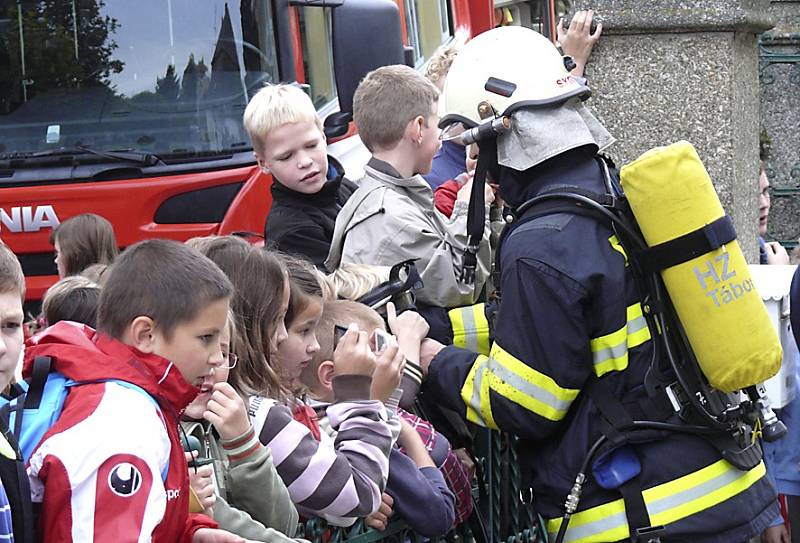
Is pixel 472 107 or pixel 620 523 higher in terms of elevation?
pixel 472 107

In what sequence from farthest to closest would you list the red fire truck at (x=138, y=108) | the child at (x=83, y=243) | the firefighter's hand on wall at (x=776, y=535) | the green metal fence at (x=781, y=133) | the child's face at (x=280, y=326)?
1. the green metal fence at (x=781, y=133)
2. the red fire truck at (x=138, y=108)
3. the firefighter's hand on wall at (x=776, y=535)
4. the child at (x=83, y=243)
5. the child's face at (x=280, y=326)

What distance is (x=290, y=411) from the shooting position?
122 inches

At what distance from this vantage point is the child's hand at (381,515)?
129 inches

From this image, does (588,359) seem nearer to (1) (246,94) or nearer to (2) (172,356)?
(2) (172,356)

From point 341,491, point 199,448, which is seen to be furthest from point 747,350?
point 199,448

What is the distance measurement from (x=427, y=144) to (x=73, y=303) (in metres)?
1.48

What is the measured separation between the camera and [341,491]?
302cm

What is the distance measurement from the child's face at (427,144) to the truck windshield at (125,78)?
1.48 m

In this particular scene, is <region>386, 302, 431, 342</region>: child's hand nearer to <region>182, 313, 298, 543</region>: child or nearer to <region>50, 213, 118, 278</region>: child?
<region>182, 313, 298, 543</region>: child

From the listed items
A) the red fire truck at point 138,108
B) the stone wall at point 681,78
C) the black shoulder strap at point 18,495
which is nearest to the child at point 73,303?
the black shoulder strap at point 18,495

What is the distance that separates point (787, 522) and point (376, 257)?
267 centimetres

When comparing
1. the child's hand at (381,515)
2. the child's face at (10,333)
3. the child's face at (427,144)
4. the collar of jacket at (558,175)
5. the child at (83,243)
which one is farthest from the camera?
the child at (83,243)

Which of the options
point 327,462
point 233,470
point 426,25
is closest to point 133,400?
point 233,470

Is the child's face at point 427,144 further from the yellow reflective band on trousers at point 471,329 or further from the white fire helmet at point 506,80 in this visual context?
the yellow reflective band on trousers at point 471,329
